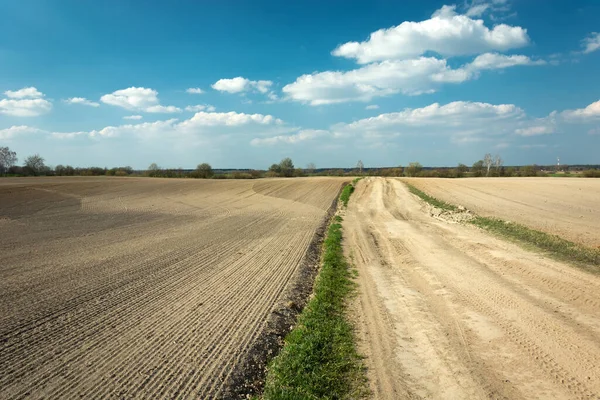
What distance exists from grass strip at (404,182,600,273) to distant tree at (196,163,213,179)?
219 feet

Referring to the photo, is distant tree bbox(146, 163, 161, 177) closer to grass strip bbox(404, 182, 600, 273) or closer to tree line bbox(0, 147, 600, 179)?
tree line bbox(0, 147, 600, 179)

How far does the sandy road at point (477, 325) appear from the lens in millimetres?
4805

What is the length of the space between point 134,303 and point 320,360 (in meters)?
A: 4.57

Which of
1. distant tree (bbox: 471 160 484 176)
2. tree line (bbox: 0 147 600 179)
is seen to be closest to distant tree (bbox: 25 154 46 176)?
tree line (bbox: 0 147 600 179)

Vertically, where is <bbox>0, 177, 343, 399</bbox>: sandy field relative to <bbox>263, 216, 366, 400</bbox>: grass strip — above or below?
above

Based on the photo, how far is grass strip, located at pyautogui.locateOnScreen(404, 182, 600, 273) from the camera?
432 inches

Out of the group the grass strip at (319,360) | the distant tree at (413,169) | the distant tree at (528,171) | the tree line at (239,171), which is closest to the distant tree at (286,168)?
the tree line at (239,171)

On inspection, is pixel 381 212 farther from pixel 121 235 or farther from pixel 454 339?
pixel 454 339

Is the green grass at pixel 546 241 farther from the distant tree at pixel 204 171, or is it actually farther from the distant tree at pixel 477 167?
the distant tree at pixel 477 167

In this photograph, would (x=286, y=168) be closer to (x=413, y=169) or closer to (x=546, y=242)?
(x=413, y=169)

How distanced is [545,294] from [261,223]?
46.3ft

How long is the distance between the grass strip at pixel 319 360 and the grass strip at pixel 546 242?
8.02 metres

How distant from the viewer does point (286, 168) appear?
97062 mm

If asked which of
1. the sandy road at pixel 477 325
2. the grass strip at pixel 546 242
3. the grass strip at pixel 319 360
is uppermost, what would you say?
the grass strip at pixel 546 242
